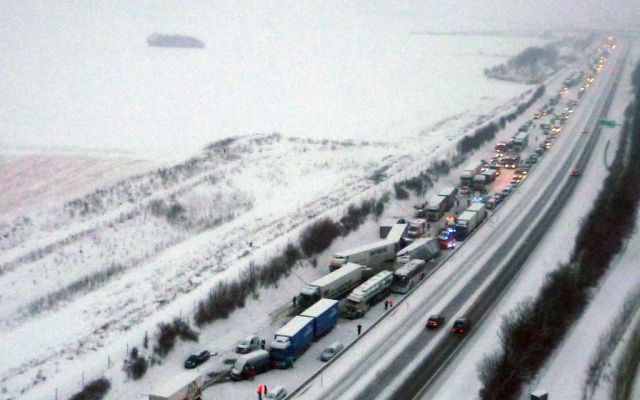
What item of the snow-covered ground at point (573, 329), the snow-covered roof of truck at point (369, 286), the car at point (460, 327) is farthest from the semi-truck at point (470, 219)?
the car at point (460, 327)

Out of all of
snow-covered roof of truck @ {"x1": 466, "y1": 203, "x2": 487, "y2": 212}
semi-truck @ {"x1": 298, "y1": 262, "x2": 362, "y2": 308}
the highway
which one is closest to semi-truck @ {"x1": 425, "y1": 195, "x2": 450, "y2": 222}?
snow-covered roof of truck @ {"x1": 466, "y1": 203, "x2": 487, "y2": 212}

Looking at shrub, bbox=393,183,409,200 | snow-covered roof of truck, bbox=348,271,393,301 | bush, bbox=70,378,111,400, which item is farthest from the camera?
shrub, bbox=393,183,409,200

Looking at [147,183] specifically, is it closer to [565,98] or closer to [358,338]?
[358,338]

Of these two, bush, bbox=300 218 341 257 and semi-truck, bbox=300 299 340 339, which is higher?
bush, bbox=300 218 341 257

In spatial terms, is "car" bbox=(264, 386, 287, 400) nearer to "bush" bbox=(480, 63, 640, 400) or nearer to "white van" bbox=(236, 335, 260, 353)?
"white van" bbox=(236, 335, 260, 353)

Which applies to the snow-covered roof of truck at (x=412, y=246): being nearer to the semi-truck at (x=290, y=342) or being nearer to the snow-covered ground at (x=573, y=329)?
the snow-covered ground at (x=573, y=329)

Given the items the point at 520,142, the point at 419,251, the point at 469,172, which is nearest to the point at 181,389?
the point at 419,251
